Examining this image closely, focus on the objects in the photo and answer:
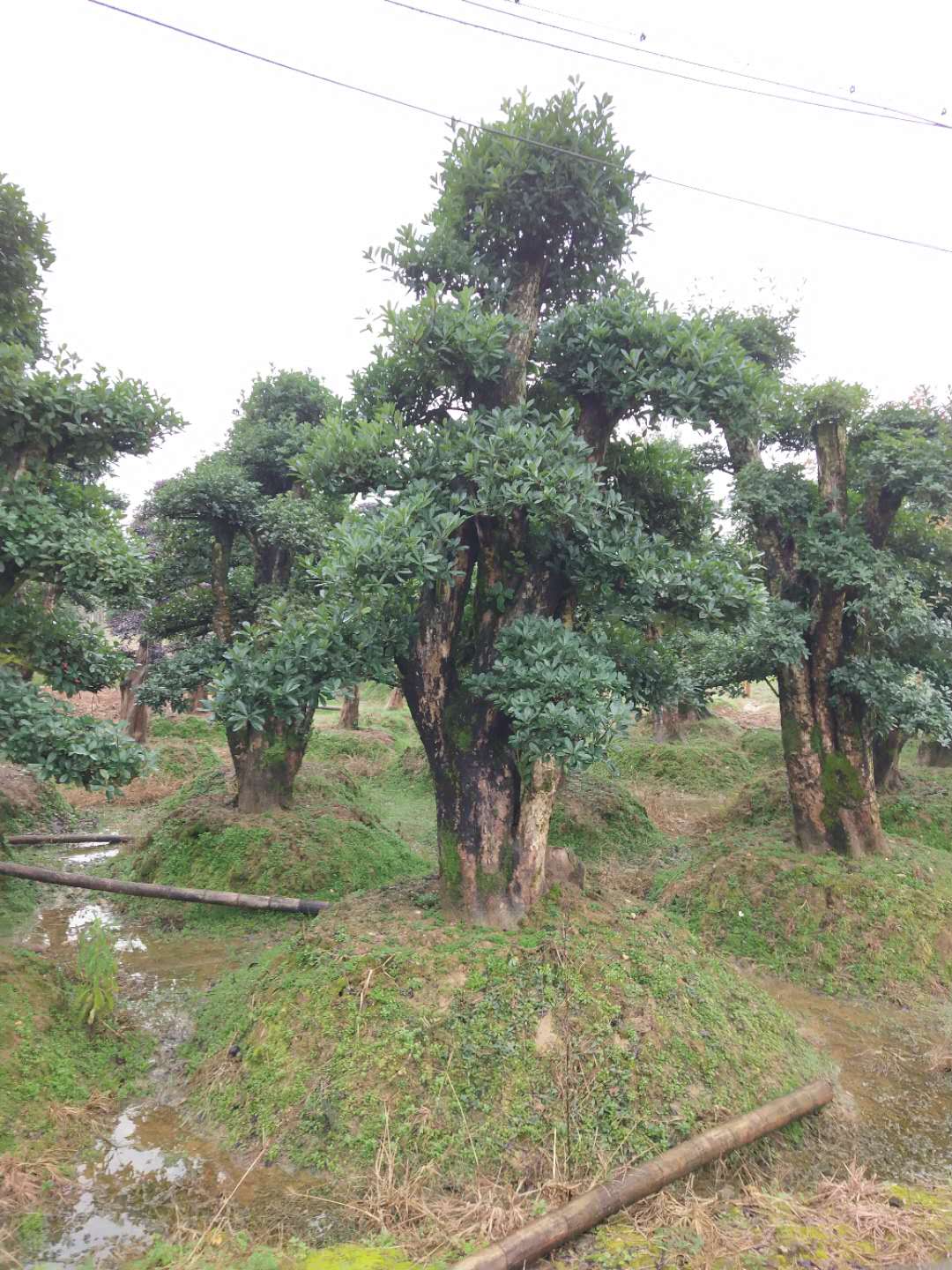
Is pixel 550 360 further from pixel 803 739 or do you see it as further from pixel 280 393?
pixel 280 393

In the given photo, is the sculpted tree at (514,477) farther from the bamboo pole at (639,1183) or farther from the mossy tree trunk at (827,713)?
the mossy tree trunk at (827,713)

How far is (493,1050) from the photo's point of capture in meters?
6.64

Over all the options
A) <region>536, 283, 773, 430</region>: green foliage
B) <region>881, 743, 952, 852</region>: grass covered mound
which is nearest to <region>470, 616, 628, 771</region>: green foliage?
<region>536, 283, 773, 430</region>: green foliage

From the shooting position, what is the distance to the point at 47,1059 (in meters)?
Answer: 6.82

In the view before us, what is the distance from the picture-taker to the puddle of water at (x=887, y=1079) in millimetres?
6473

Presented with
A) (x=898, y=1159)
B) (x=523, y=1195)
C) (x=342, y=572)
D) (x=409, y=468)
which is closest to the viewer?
(x=523, y=1195)

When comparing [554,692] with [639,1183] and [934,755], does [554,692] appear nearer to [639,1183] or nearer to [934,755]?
[639,1183]

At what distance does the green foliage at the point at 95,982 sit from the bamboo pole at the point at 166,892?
2.16 metres

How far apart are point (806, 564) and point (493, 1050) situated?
28.3 ft

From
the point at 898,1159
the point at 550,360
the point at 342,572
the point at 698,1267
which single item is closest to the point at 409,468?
the point at 342,572

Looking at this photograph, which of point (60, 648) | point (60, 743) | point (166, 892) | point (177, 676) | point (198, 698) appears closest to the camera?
point (60, 743)

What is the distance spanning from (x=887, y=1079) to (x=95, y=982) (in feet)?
26.3

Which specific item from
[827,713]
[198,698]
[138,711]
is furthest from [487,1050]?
[198,698]

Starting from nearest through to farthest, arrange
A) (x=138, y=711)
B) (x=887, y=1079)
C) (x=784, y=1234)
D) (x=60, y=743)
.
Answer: (x=784, y=1234)
(x=60, y=743)
(x=887, y=1079)
(x=138, y=711)
